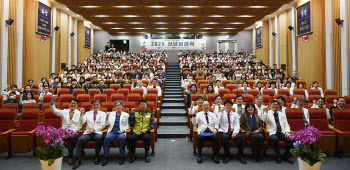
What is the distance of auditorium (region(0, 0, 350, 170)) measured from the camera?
3.30 metres

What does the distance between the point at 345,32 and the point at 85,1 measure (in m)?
9.21

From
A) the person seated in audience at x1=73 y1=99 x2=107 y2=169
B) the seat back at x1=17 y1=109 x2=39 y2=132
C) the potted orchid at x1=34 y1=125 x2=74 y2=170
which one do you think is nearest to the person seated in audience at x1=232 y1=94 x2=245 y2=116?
the person seated in audience at x1=73 y1=99 x2=107 y2=169

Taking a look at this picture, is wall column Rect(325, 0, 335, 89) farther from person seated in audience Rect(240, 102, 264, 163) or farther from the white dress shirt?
the white dress shirt

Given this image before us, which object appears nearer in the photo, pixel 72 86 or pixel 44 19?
pixel 72 86

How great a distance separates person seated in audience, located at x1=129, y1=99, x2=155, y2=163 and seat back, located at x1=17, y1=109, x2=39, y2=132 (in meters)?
1.78

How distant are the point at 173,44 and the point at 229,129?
13786 mm

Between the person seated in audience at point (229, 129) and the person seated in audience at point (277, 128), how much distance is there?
507 millimetres

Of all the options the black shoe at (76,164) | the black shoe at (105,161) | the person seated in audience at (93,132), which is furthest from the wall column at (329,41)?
the black shoe at (76,164)

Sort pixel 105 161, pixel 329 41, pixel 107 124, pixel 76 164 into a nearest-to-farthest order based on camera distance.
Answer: pixel 76 164
pixel 105 161
pixel 107 124
pixel 329 41

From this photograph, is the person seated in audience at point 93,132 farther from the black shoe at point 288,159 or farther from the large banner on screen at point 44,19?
the large banner on screen at point 44,19

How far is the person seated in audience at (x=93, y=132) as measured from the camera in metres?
3.21

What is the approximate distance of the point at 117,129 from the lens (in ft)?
11.6

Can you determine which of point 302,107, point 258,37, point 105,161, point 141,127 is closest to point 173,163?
point 141,127

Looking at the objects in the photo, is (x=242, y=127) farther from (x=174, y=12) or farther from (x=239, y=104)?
(x=174, y=12)
